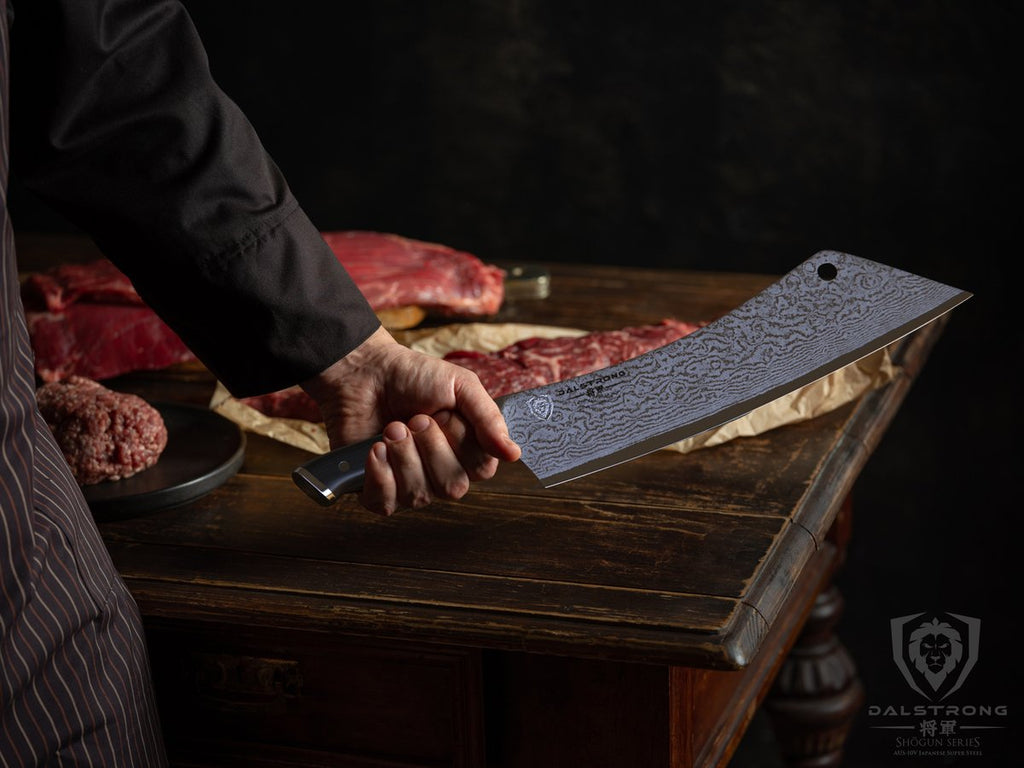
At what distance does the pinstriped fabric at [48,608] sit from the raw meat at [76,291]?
91cm

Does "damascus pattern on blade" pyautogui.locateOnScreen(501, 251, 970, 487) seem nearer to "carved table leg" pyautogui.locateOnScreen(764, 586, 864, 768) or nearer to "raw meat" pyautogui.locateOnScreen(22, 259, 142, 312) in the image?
"carved table leg" pyautogui.locateOnScreen(764, 586, 864, 768)

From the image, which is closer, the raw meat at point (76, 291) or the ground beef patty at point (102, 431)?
the ground beef patty at point (102, 431)

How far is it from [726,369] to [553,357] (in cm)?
34

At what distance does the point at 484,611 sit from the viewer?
1045 mm

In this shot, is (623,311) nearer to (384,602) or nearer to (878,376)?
(878,376)

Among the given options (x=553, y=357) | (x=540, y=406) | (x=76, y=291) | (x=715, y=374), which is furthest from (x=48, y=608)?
(x=76, y=291)

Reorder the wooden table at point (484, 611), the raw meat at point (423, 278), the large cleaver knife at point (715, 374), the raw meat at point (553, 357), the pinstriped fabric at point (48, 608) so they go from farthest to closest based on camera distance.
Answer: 1. the raw meat at point (423, 278)
2. the raw meat at point (553, 357)
3. the large cleaver knife at point (715, 374)
4. the wooden table at point (484, 611)
5. the pinstriped fabric at point (48, 608)

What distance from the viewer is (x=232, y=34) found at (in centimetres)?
291

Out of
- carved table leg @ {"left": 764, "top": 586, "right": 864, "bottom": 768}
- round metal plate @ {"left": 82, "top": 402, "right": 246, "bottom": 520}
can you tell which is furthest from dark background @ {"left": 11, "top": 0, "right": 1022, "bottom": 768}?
round metal plate @ {"left": 82, "top": 402, "right": 246, "bottom": 520}

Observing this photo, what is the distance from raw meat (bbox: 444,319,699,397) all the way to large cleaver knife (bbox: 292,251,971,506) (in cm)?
24

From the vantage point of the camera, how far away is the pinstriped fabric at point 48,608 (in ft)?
2.80

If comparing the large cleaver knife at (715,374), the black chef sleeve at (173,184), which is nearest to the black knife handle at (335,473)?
the large cleaver knife at (715,374)

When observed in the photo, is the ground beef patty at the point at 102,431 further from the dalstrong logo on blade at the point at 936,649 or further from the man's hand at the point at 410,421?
the dalstrong logo on blade at the point at 936,649

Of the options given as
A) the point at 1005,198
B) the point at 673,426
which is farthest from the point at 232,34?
the point at 673,426
